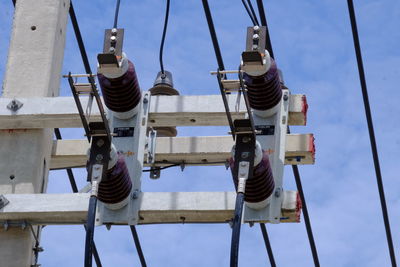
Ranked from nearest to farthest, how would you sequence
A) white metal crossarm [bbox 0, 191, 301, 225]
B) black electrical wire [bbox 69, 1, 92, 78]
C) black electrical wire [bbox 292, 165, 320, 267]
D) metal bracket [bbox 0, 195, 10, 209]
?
1. white metal crossarm [bbox 0, 191, 301, 225]
2. metal bracket [bbox 0, 195, 10, 209]
3. black electrical wire [bbox 292, 165, 320, 267]
4. black electrical wire [bbox 69, 1, 92, 78]

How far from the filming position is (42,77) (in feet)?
27.9

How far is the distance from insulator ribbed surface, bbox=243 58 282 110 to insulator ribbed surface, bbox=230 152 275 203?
37cm

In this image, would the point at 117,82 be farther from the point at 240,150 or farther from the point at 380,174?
the point at 380,174

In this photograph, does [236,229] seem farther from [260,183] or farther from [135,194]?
[135,194]

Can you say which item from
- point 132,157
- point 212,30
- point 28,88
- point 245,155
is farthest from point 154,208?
point 212,30

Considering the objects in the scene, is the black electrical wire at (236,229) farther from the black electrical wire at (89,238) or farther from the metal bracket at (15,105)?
the metal bracket at (15,105)

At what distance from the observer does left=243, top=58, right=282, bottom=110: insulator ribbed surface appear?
7.63 m

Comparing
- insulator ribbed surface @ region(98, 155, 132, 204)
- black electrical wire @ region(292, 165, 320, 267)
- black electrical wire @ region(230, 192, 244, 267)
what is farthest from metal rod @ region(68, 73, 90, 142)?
black electrical wire @ region(292, 165, 320, 267)

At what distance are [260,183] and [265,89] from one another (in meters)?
0.61

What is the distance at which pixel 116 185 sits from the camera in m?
7.69

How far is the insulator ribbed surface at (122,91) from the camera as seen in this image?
309 inches

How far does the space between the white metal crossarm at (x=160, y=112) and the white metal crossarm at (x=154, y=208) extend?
59 cm

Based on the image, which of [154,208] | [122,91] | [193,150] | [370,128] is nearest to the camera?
[154,208]

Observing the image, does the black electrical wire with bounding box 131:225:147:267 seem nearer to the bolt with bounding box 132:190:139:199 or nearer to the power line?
the power line
